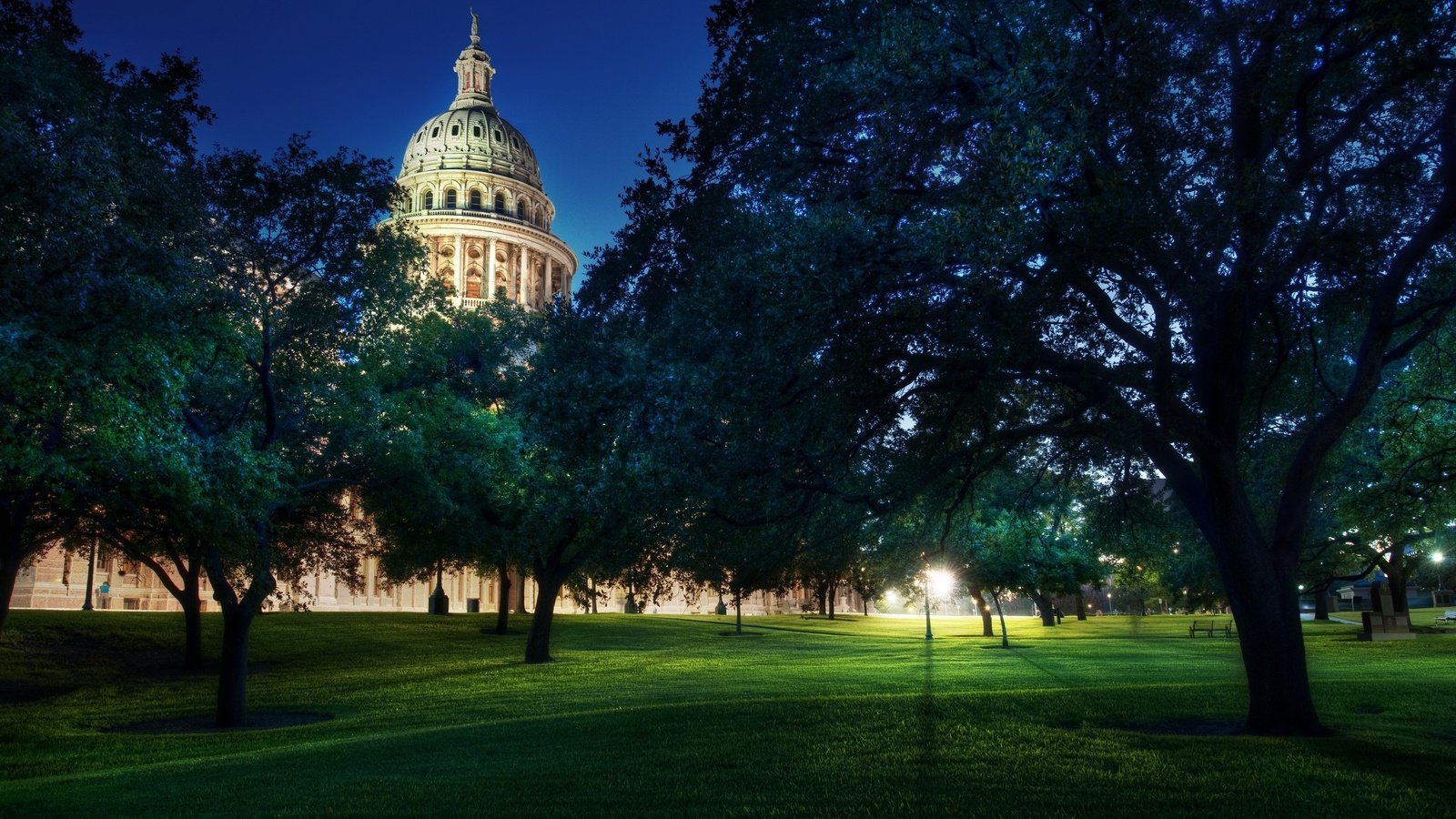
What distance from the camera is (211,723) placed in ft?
73.4

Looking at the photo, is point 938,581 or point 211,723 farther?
point 938,581

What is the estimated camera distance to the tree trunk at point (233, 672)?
2139cm

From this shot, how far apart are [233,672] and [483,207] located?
101787 millimetres

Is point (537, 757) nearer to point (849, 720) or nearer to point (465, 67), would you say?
point (849, 720)

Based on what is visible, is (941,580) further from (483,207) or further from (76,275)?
(483,207)

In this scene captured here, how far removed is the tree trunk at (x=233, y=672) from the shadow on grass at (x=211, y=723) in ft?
0.91

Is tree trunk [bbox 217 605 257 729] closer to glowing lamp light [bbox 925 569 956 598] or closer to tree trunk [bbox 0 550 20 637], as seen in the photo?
tree trunk [bbox 0 550 20 637]

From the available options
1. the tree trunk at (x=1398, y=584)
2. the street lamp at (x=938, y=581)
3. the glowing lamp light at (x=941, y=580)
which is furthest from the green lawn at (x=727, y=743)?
the glowing lamp light at (x=941, y=580)

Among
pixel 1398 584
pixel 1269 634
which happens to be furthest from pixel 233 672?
pixel 1398 584

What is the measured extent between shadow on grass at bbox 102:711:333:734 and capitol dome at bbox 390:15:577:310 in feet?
271

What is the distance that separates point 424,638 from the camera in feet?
140

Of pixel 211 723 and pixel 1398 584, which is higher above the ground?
pixel 1398 584

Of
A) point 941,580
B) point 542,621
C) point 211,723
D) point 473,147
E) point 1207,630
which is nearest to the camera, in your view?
point 211,723

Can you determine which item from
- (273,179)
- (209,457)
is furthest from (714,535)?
(273,179)
